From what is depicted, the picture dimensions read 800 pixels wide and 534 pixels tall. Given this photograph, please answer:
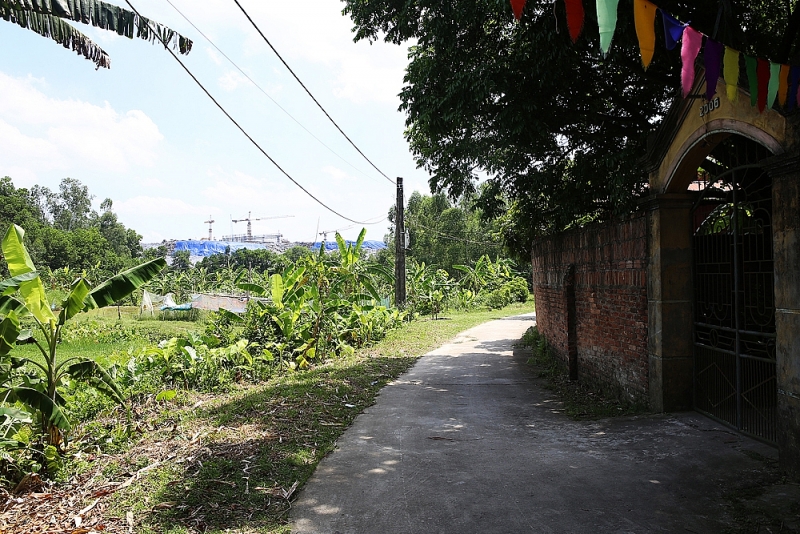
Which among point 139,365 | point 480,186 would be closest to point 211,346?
point 139,365

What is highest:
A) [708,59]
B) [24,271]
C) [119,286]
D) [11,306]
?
[708,59]

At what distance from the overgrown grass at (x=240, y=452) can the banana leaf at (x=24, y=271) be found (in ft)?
5.65

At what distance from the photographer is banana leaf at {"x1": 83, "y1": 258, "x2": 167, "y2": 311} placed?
5.86m

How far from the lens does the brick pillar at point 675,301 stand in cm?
659

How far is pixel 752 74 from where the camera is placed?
4.31m

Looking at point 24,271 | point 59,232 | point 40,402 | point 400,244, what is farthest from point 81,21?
point 59,232

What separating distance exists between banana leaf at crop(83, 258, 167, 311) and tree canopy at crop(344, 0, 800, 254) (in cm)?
457

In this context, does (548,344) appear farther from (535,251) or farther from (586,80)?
(586,80)

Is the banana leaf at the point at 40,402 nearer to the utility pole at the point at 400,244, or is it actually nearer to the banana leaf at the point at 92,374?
the banana leaf at the point at 92,374

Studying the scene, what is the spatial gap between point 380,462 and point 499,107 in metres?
5.40

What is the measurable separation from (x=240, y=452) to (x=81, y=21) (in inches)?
273

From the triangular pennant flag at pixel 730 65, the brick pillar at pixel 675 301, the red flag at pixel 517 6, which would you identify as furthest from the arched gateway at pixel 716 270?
the red flag at pixel 517 6

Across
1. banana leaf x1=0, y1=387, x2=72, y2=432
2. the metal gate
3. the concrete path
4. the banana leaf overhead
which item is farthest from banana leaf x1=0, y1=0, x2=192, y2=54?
the metal gate

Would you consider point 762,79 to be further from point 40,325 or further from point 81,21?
point 81,21
